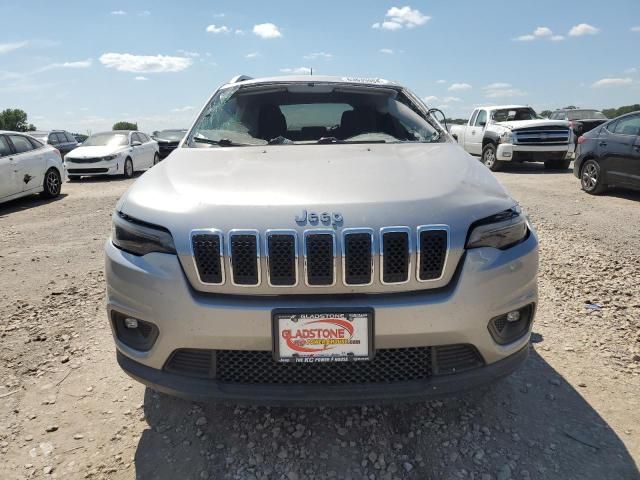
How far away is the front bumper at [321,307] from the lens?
1914mm

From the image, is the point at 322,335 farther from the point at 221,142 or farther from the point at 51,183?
the point at 51,183

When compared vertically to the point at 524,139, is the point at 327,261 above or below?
above

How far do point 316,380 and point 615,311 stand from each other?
2790 mm

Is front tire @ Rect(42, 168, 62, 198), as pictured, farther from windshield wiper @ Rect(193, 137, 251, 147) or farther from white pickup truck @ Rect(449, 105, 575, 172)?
white pickup truck @ Rect(449, 105, 575, 172)

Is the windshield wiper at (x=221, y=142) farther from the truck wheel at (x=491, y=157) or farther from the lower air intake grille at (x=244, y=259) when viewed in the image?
the truck wheel at (x=491, y=157)

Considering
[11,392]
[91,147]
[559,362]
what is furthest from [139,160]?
[559,362]

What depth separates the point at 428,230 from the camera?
6.32 feet

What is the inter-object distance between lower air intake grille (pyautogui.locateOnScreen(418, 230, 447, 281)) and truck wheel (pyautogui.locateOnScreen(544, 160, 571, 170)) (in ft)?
44.9

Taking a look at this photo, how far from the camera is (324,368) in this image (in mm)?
2023

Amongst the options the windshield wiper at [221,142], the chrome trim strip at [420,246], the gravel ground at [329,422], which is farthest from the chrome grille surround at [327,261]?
the windshield wiper at [221,142]

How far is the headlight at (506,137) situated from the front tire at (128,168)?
34.7 ft

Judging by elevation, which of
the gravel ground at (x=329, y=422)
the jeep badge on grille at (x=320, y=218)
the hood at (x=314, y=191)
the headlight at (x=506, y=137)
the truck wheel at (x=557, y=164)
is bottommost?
the truck wheel at (x=557, y=164)

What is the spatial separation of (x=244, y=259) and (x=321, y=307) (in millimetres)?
350

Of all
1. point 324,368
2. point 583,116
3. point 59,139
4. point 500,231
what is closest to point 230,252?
point 324,368
